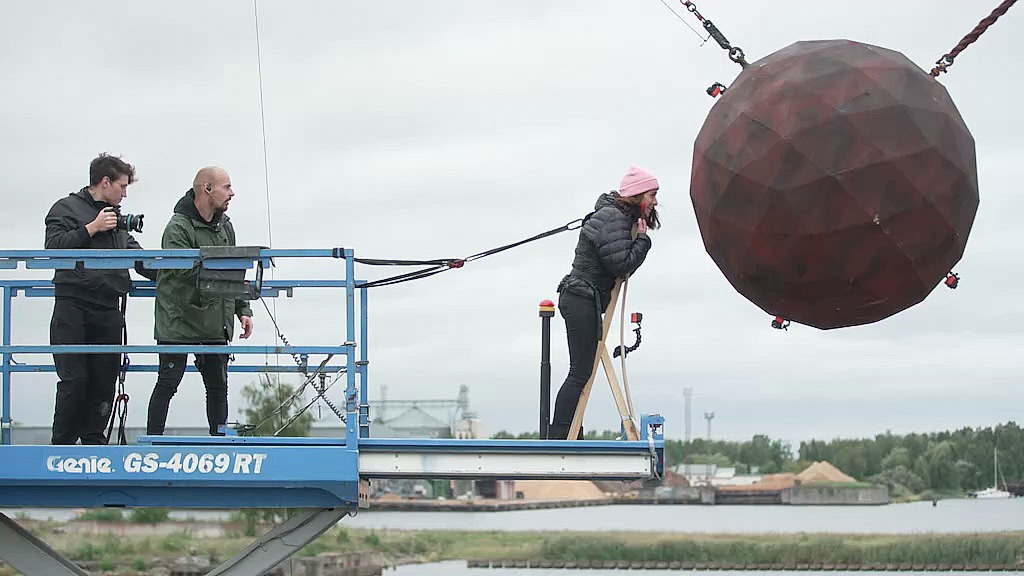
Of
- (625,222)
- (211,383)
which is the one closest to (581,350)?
(625,222)

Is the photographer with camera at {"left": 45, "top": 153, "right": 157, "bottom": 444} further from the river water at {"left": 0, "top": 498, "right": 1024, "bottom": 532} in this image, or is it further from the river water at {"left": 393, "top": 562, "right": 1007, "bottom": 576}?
the river water at {"left": 0, "top": 498, "right": 1024, "bottom": 532}

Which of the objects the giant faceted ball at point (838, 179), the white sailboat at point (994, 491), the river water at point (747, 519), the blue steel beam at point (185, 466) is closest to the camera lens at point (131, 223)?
the blue steel beam at point (185, 466)

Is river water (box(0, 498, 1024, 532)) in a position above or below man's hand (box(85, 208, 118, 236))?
below

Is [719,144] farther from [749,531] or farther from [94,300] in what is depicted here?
[749,531]

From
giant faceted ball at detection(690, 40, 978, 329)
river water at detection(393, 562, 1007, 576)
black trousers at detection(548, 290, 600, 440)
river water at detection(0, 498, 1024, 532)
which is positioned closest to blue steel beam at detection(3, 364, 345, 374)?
black trousers at detection(548, 290, 600, 440)

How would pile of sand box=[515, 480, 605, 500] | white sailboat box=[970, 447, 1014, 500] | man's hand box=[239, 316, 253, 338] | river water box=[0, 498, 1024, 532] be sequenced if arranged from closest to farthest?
man's hand box=[239, 316, 253, 338], white sailboat box=[970, 447, 1014, 500], river water box=[0, 498, 1024, 532], pile of sand box=[515, 480, 605, 500]

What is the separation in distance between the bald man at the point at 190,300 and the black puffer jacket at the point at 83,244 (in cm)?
30

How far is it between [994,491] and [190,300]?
9719 centimetres

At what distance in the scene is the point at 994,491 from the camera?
326ft

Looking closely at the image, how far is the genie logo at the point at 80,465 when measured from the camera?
934 centimetres

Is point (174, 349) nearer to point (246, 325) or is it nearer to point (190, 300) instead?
point (190, 300)

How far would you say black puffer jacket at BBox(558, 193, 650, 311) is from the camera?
9773mm

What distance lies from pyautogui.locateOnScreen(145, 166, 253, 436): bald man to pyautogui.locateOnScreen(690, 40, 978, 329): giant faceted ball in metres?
3.97

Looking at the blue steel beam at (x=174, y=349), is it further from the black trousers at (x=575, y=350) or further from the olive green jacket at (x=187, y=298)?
the black trousers at (x=575, y=350)
